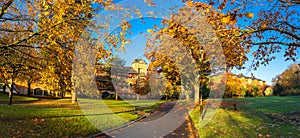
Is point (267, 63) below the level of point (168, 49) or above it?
below

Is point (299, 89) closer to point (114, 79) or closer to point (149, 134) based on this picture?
point (114, 79)

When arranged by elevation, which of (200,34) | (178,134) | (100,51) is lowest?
(178,134)

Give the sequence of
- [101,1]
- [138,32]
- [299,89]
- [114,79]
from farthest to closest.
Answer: [299,89] → [114,79] → [138,32] → [101,1]

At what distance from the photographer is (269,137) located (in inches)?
311

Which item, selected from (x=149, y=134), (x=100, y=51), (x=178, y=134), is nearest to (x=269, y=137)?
(x=178, y=134)

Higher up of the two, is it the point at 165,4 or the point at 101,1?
the point at 165,4

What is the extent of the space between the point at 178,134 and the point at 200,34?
4.11 metres

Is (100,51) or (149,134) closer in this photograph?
(100,51)

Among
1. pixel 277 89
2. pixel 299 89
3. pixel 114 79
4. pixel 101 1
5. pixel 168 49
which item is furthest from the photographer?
pixel 277 89

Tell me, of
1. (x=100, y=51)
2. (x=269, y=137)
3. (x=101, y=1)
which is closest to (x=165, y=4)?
(x=101, y=1)

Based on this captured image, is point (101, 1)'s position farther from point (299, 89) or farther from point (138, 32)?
point (299, 89)

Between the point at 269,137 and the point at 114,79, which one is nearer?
the point at 269,137

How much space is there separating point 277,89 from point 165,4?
55361mm

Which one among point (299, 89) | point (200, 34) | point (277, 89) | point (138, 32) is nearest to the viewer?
point (200, 34)
